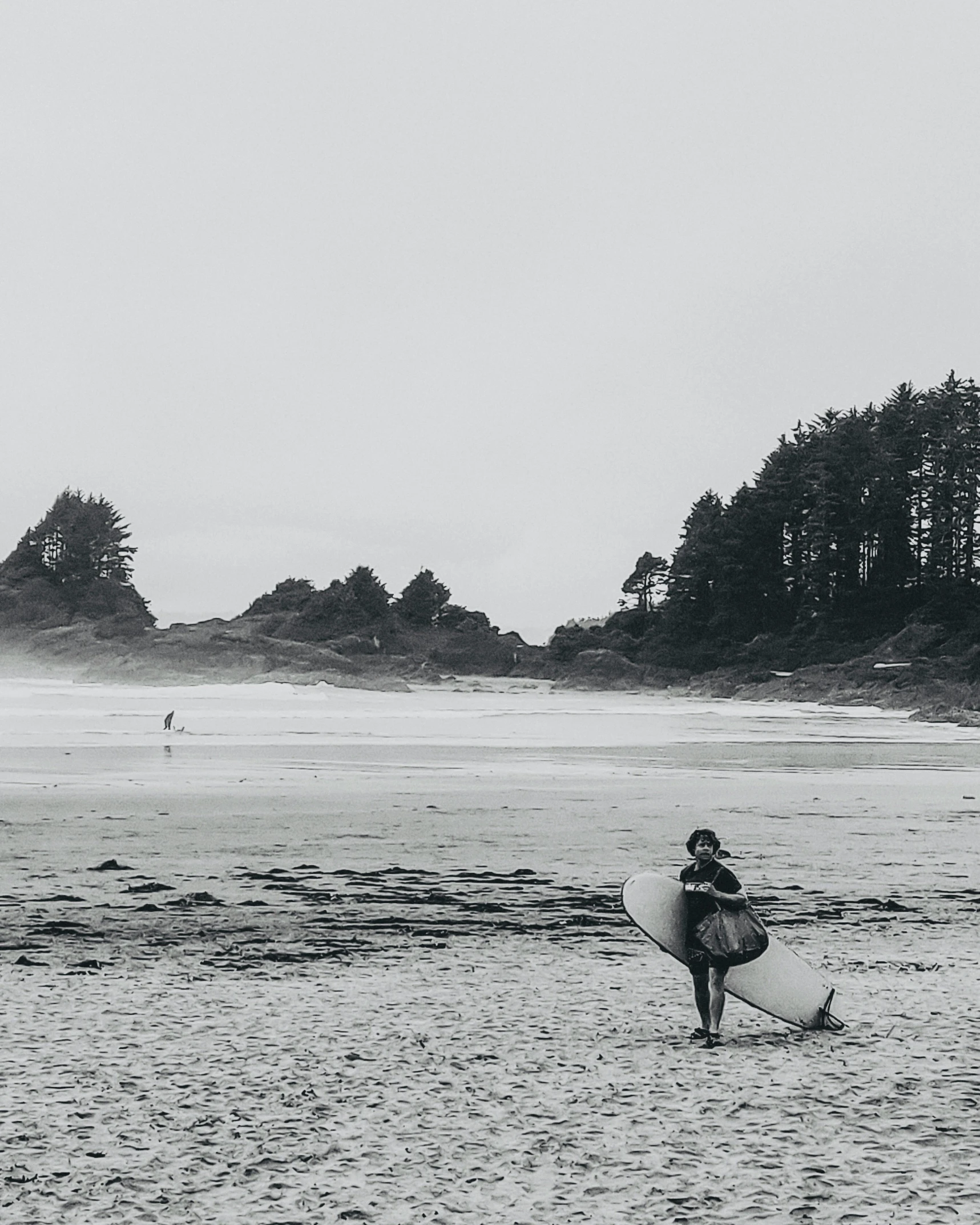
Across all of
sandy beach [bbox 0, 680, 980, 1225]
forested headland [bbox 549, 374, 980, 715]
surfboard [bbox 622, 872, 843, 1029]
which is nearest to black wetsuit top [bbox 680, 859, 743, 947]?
surfboard [bbox 622, 872, 843, 1029]

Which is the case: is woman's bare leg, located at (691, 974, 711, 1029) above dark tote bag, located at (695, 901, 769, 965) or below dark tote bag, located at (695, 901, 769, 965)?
below

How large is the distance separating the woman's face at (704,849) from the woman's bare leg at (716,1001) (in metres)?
0.47

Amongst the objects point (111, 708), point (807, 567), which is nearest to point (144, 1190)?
point (111, 708)

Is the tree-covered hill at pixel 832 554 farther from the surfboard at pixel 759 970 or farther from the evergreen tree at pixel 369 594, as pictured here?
the surfboard at pixel 759 970

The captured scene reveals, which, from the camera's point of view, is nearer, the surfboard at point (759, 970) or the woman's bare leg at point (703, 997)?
the woman's bare leg at point (703, 997)

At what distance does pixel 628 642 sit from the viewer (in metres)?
85.5

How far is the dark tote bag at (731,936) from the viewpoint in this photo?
19.9 feet

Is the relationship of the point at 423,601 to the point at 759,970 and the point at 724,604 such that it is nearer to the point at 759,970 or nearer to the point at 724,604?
the point at 724,604

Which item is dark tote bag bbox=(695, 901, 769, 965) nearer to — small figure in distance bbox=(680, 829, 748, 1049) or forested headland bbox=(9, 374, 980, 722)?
small figure in distance bbox=(680, 829, 748, 1049)

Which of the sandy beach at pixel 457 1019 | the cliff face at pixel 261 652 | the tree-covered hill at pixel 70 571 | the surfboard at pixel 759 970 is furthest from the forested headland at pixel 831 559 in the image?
the surfboard at pixel 759 970

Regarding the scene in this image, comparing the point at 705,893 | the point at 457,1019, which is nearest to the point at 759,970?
the point at 705,893

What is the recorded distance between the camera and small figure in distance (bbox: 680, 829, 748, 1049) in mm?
Result: 6051

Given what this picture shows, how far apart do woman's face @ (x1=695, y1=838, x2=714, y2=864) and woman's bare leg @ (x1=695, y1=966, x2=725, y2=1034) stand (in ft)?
1.53

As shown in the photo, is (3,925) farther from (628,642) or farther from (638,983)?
(628,642)
